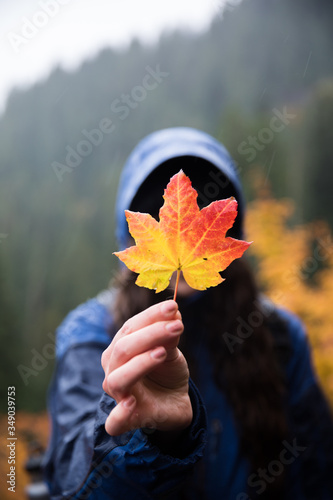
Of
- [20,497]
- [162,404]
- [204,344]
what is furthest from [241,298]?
[20,497]

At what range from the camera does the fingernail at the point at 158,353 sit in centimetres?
53

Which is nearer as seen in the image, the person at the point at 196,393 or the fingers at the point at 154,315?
the fingers at the point at 154,315

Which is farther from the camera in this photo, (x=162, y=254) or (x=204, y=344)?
(x=204, y=344)

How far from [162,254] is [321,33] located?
74.7ft

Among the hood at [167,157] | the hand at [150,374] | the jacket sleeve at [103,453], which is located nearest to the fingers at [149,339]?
the hand at [150,374]

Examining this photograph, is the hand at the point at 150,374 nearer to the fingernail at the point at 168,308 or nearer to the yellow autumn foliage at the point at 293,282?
the fingernail at the point at 168,308

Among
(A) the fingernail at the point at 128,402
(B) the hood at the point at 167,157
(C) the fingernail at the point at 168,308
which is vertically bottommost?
(A) the fingernail at the point at 128,402

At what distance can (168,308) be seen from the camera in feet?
1.72

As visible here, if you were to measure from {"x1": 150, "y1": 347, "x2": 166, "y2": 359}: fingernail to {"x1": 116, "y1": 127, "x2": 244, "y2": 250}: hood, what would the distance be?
0.66 meters

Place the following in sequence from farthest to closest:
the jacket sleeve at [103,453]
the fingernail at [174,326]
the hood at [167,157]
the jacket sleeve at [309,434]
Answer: the jacket sleeve at [309,434] → the hood at [167,157] → the jacket sleeve at [103,453] → the fingernail at [174,326]

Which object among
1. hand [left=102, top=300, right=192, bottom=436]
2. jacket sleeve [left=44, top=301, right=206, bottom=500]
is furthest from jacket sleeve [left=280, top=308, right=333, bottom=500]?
hand [left=102, top=300, right=192, bottom=436]

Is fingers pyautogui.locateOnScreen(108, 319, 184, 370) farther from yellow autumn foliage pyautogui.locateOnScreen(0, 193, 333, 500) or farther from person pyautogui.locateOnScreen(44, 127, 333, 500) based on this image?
yellow autumn foliage pyautogui.locateOnScreen(0, 193, 333, 500)

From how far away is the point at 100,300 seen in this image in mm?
1550

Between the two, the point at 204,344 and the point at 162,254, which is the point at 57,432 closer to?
the point at 204,344
